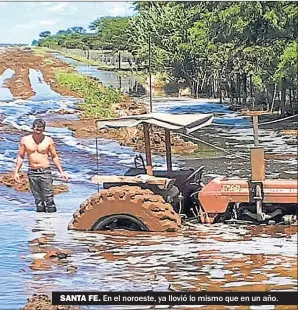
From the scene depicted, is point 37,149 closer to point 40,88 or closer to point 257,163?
point 40,88

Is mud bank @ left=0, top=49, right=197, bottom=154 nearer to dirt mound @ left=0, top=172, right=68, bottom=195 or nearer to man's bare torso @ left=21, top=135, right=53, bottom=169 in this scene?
man's bare torso @ left=21, top=135, right=53, bottom=169

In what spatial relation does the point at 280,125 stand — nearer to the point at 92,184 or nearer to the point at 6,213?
the point at 92,184

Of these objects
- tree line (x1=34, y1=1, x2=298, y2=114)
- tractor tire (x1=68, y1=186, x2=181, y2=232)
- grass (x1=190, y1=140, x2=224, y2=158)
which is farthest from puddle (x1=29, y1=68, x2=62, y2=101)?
grass (x1=190, y1=140, x2=224, y2=158)

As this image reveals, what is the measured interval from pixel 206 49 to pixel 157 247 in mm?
688

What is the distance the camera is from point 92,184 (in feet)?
9.09

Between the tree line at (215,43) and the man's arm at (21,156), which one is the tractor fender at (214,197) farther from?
the man's arm at (21,156)

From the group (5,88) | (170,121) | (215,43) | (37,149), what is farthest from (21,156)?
(215,43)

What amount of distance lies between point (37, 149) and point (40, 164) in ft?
0.17

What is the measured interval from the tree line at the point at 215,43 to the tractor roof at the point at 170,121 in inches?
3.5

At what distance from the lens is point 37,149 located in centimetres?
277
